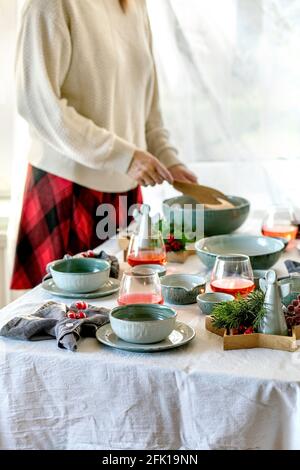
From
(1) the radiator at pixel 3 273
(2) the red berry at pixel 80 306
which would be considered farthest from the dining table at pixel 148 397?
(1) the radiator at pixel 3 273

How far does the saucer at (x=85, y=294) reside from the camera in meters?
1.47

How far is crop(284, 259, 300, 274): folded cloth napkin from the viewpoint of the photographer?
64.5 inches

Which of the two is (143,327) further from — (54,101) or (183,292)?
(54,101)

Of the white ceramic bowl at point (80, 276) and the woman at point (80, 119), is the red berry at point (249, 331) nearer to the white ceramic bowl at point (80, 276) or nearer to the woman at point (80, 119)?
the white ceramic bowl at point (80, 276)

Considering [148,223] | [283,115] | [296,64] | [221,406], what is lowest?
[221,406]

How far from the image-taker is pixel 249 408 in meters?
1.10

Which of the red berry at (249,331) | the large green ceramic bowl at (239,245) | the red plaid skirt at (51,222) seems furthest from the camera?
the red plaid skirt at (51,222)

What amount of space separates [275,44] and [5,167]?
1.15 meters

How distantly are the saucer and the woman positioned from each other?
58cm

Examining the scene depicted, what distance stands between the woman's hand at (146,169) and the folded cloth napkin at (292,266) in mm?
481

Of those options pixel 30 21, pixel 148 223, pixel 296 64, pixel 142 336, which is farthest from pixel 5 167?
pixel 142 336

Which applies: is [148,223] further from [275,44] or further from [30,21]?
[275,44]

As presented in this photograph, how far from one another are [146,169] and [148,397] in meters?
1.00

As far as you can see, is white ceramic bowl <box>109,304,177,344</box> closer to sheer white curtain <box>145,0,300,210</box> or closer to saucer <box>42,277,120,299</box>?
saucer <box>42,277,120,299</box>
